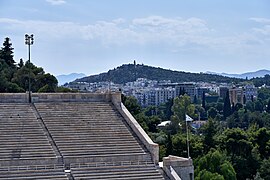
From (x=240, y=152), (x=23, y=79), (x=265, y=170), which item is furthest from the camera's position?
(x=23, y=79)

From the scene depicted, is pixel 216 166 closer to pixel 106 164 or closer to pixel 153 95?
pixel 106 164

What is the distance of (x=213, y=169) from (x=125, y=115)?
25.4 ft

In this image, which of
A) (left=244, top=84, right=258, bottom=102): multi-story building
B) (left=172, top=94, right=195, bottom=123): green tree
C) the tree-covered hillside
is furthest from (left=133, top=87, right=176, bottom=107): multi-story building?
the tree-covered hillside

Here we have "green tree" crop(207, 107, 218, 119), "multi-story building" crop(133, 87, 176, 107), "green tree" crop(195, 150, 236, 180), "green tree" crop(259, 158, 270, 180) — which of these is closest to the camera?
"green tree" crop(195, 150, 236, 180)

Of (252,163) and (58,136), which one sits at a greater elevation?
(58,136)

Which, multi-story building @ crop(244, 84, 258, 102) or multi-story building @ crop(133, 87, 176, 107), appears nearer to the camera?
multi-story building @ crop(244, 84, 258, 102)

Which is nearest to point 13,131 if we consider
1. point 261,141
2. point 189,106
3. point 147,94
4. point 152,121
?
point 261,141

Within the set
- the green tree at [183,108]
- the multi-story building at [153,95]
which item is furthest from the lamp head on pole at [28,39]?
the multi-story building at [153,95]

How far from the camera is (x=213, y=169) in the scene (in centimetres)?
3434

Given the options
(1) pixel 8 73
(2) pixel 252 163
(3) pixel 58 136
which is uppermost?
(1) pixel 8 73

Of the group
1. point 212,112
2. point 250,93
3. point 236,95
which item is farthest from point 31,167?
point 250,93

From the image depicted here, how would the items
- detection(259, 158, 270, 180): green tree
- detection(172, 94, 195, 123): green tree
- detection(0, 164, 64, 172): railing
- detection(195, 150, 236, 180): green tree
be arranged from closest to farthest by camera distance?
1. detection(0, 164, 64, 172): railing
2. detection(195, 150, 236, 180): green tree
3. detection(259, 158, 270, 180): green tree
4. detection(172, 94, 195, 123): green tree

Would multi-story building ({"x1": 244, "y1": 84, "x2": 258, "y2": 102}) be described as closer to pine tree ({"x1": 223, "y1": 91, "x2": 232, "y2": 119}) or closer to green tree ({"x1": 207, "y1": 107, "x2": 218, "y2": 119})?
green tree ({"x1": 207, "y1": 107, "x2": 218, "y2": 119})

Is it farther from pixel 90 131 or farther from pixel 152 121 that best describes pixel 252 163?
pixel 152 121
